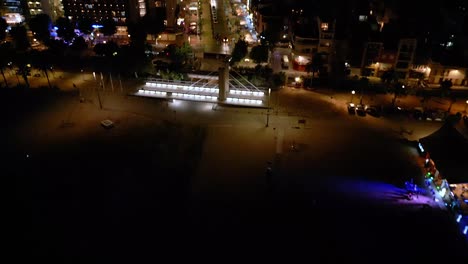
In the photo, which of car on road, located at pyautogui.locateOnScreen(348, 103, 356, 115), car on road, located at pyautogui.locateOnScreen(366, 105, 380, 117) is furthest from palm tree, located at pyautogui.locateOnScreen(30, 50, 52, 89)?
Result: car on road, located at pyautogui.locateOnScreen(366, 105, 380, 117)

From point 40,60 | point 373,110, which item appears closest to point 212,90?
point 373,110

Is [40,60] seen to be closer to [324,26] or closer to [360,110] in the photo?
[324,26]

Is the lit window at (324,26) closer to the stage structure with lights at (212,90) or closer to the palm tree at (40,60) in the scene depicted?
the stage structure with lights at (212,90)

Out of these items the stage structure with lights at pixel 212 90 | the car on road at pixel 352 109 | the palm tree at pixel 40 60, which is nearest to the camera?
the car on road at pixel 352 109

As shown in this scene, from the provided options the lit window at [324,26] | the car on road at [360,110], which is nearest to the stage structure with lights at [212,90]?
the car on road at [360,110]

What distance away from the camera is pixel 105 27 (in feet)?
275

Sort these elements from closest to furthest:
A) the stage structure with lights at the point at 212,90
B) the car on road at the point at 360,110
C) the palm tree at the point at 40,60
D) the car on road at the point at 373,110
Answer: the car on road at the point at 373,110 < the car on road at the point at 360,110 < the stage structure with lights at the point at 212,90 < the palm tree at the point at 40,60

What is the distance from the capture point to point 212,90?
5731 cm

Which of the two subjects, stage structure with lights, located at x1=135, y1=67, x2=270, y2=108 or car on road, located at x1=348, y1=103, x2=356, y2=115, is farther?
stage structure with lights, located at x1=135, y1=67, x2=270, y2=108

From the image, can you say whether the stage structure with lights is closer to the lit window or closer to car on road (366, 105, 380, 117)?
car on road (366, 105, 380, 117)

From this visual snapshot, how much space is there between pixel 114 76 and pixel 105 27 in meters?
27.8

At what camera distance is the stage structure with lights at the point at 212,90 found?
2099 inches

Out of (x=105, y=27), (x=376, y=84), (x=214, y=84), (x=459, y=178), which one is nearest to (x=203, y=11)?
(x=105, y=27)

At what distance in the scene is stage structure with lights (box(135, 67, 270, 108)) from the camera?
53312mm
